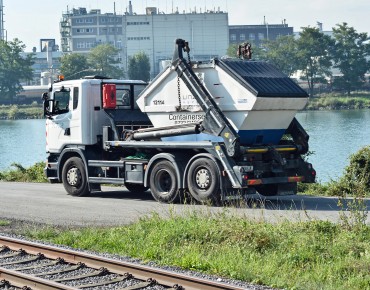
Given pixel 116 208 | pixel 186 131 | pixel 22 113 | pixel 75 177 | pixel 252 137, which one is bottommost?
pixel 22 113

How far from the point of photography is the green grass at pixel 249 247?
12.3m

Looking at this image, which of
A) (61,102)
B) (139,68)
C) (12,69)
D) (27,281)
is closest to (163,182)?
(61,102)

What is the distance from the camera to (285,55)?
146m

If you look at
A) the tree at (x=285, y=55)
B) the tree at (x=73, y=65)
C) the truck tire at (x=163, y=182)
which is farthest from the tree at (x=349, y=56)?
the truck tire at (x=163, y=182)

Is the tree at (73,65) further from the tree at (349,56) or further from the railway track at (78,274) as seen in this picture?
the railway track at (78,274)

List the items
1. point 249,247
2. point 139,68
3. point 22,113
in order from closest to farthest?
point 249,247
point 22,113
point 139,68

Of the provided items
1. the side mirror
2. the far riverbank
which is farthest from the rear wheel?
the far riverbank

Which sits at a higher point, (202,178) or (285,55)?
(285,55)

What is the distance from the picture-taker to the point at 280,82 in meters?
21.7

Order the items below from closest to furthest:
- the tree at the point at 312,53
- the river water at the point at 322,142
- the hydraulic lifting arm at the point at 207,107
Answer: the hydraulic lifting arm at the point at 207,107, the river water at the point at 322,142, the tree at the point at 312,53

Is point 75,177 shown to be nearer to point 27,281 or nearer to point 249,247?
point 249,247

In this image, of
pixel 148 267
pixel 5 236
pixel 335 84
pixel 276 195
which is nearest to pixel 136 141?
pixel 276 195

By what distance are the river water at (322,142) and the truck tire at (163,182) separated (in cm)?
806

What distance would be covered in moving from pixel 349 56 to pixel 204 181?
114 meters
